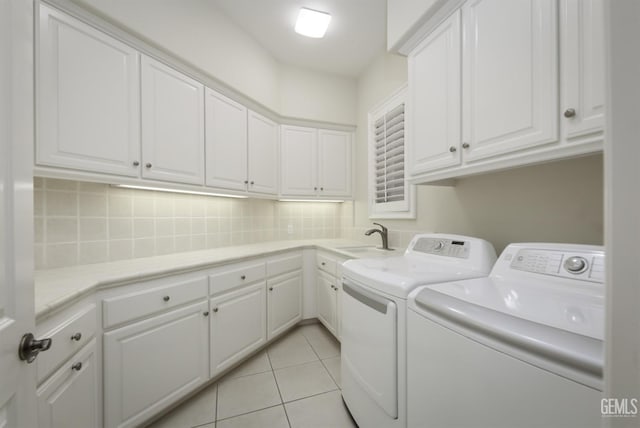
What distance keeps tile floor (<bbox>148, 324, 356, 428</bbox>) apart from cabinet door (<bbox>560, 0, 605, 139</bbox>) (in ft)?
5.87

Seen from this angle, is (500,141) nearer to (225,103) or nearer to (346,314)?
(346,314)

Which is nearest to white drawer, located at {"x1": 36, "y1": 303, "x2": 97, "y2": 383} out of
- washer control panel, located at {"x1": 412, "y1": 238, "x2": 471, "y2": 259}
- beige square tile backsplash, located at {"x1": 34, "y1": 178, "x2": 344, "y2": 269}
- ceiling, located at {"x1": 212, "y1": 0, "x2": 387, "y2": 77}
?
beige square tile backsplash, located at {"x1": 34, "y1": 178, "x2": 344, "y2": 269}

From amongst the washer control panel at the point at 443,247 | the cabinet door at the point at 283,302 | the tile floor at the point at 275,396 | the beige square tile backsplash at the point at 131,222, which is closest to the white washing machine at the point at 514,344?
the washer control panel at the point at 443,247

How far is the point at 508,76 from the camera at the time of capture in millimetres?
1015

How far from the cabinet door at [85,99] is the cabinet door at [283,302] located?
4.60 feet

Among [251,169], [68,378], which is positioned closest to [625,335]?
[68,378]

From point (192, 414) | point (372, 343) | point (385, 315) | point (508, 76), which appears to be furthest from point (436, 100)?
point (192, 414)

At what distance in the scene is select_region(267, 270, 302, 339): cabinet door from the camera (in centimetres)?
215

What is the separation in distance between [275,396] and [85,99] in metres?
2.09

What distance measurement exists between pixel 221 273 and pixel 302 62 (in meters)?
2.41

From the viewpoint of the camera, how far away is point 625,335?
32cm

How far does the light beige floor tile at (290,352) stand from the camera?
199 centimetres

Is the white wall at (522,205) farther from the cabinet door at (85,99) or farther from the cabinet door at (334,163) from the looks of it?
the cabinet door at (85,99)

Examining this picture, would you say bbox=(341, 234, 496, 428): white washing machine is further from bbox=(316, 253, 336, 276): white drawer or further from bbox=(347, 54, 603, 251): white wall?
bbox=(316, 253, 336, 276): white drawer
